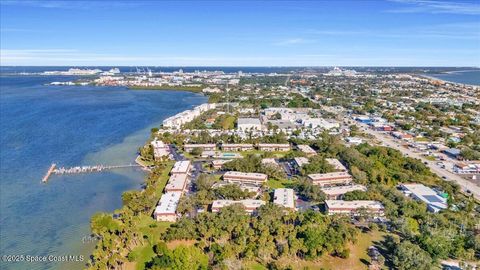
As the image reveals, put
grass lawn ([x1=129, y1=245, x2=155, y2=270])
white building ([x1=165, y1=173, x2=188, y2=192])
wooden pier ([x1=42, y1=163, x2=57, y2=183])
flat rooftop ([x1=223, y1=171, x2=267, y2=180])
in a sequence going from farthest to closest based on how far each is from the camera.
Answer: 1. wooden pier ([x1=42, y1=163, x2=57, y2=183])
2. flat rooftop ([x1=223, y1=171, x2=267, y2=180])
3. white building ([x1=165, y1=173, x2=188, y2=192])
4. grass lawn ([x1=129, y1=245, x2=155, y2=270])

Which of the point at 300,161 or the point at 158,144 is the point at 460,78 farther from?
the point at 158,144

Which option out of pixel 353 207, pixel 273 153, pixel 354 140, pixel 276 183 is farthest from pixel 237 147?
pixel 353 207

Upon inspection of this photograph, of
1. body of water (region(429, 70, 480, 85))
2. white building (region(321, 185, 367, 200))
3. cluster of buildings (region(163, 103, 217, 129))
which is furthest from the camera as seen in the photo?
body of water (region(429, 70, 480, 85))

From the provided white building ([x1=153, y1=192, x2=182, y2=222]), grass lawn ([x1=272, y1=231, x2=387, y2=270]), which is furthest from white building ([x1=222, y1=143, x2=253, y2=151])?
grass lawn ([x1=272, y1=231, x2=387, y2=270])

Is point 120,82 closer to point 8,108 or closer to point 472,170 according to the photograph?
point 8,108

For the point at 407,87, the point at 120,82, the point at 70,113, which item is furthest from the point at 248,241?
the point at 120,82

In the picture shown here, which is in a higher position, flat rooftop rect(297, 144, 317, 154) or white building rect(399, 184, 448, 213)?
flat rooftop rect(297, 144, 317, 154)

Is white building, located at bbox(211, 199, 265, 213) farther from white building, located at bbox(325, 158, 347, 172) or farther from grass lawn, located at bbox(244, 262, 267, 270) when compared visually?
white building, located at bbox(325, 158, 347, 172)
